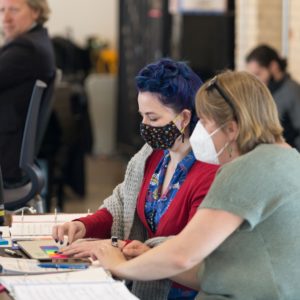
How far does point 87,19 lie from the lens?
11.7m

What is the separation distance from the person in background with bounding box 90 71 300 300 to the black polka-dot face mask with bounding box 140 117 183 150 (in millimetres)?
426

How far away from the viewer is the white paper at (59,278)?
2582 mm

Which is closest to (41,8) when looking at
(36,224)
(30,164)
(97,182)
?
(30,164)

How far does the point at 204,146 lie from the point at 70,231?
0.68 meters

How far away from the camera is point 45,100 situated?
180 inches

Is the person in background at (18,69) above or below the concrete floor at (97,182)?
above

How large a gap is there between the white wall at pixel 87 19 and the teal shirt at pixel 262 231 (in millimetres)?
9286

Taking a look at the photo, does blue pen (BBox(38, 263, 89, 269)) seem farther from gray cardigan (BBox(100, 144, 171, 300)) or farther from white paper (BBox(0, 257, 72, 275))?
gray cardigan (BBox(100, 144, 171, 300))

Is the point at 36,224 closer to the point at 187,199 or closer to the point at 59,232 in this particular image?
the point at 59,232

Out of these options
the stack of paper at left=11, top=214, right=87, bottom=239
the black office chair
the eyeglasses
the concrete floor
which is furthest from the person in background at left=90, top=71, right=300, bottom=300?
the concrete floor

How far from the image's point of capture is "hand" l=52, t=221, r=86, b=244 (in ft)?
10.2

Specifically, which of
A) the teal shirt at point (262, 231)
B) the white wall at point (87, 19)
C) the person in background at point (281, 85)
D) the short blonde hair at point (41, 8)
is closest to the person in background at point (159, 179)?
Answer: the teal shirt at point (262, 231)

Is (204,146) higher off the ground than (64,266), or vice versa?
(204,146)

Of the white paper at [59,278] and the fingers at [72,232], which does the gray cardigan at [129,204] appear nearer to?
the fingers at [72,232]
